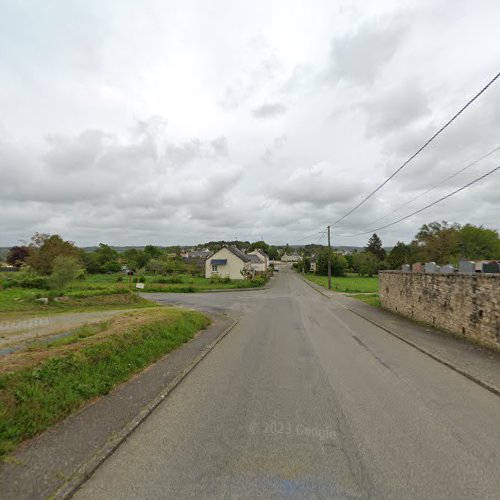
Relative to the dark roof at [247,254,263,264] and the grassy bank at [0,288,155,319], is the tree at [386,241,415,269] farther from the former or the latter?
the grassy bank at [0,288,155,319]

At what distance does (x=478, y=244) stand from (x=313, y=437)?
70620mm

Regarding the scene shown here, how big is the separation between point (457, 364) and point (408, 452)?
5.41m

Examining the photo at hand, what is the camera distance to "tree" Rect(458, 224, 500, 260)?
2312 inches

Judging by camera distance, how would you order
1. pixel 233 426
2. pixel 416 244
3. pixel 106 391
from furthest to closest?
pixel 416 244
pixel 106 391
pixel 233 426

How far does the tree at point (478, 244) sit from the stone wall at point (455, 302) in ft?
166

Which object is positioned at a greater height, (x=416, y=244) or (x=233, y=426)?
(x=416, y=244)

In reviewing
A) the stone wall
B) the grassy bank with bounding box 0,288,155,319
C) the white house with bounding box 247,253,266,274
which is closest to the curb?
the stone wall

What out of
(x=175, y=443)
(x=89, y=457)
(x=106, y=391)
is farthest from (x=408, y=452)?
(x=106, y=391)

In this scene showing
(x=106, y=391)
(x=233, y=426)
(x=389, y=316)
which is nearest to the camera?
(x=233, y=426)

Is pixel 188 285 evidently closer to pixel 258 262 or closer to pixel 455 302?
pixel 455 302

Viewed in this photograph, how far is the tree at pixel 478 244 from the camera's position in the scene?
5872 cm

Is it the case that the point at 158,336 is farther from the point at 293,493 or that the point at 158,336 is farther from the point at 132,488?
the point at 293,493

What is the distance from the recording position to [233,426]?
4668 millimetres

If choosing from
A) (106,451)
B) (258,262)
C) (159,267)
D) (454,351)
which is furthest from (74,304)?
(258,262)
